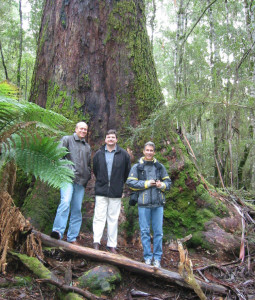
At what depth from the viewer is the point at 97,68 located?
5363 millimetres

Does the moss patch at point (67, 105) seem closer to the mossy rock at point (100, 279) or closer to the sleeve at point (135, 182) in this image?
the sleeve at point (135, 182)

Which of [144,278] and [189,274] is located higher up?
[189,274]

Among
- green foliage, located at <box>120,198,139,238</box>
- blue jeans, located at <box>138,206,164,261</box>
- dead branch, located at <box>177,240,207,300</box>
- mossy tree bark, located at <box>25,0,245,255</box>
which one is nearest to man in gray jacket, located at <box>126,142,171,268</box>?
blue jeans, located at <box>138,206,164,261</box>

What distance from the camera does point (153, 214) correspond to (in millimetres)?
4141

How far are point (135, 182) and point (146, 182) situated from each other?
174 mm

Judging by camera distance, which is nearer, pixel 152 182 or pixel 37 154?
pixel 37 154

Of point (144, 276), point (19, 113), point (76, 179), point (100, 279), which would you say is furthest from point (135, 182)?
point (19, 113)

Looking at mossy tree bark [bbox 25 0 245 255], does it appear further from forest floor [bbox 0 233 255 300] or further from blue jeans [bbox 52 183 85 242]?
blue jeans [bbox 52 183 85 242]

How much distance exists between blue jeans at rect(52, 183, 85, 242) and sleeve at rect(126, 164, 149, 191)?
793 millimetres

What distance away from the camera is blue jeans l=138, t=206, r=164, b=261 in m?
A: 3.97

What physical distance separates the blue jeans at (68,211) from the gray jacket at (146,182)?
835mm

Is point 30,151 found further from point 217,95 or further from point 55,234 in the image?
point 217,95

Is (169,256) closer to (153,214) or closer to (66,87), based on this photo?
(153,214)

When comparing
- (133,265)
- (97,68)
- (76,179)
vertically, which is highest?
(97,68)
